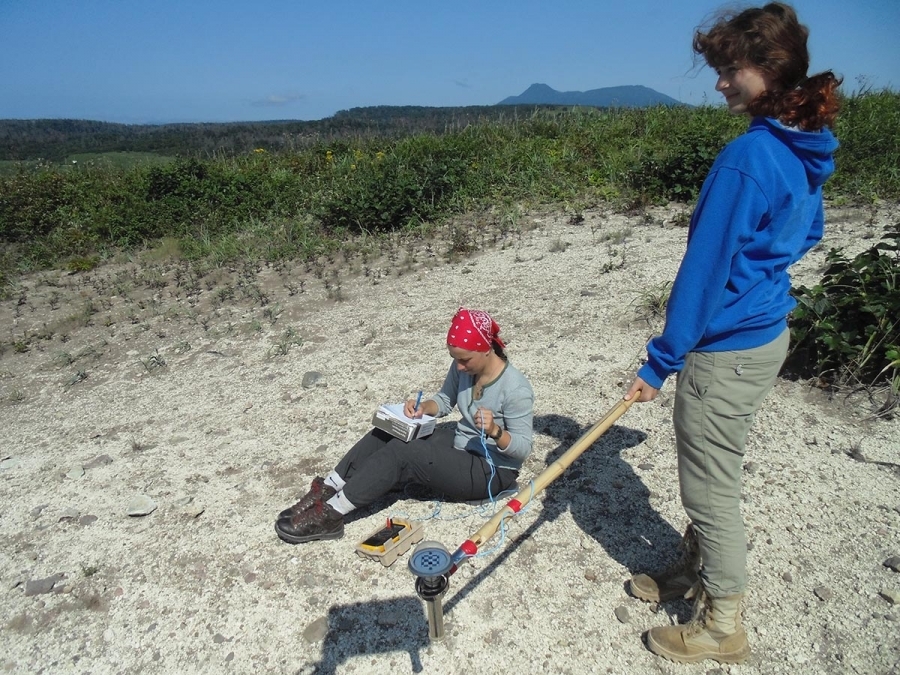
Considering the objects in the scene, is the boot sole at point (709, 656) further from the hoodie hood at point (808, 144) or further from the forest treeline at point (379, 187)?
the forest treeline at point (379, 187)

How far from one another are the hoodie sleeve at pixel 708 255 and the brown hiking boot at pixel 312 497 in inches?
75.6

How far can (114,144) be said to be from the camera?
110 feet

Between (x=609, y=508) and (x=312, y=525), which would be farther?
(x=609, y=508)

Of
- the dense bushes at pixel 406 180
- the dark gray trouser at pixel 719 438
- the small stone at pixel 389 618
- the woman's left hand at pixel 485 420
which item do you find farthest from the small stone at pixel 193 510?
the dense bushes at pixel 406 180

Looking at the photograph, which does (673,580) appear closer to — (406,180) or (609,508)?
(609,508)

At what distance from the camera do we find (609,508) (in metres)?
3.37

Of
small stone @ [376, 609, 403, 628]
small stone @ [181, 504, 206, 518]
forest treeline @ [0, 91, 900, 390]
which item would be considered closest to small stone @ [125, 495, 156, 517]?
small stone @ [181, 504, 206, 518]

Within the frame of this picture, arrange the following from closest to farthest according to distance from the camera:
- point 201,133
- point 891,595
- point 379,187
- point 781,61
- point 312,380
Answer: point 781,61 → point 891,595 → point 312,380 → point 379,187 → point 201,133

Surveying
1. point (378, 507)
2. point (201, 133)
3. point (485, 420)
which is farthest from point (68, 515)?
point (201, 133)

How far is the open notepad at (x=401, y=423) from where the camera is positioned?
3221mm

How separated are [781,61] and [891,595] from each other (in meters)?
2.22

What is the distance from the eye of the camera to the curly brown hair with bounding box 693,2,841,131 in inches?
72.7

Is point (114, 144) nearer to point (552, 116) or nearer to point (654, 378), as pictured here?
point (552, 116)

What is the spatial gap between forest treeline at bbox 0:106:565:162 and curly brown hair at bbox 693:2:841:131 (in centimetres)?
1124
